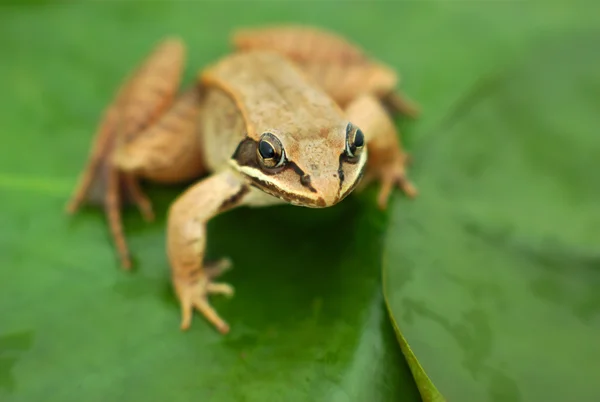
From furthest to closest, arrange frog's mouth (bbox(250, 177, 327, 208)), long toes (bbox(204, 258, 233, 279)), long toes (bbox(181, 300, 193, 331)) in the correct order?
long toes (bbox(204, 258, 233, 279))
long toes (bbox(181, 300, 193, 331))
frog's mouth (bbox(250, 177, 327, 208))

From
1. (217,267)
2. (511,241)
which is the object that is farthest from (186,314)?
(511,241)

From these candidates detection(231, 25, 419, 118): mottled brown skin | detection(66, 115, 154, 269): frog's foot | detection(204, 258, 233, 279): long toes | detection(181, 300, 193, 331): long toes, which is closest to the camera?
detection(181, 300, 193, 331): long toes

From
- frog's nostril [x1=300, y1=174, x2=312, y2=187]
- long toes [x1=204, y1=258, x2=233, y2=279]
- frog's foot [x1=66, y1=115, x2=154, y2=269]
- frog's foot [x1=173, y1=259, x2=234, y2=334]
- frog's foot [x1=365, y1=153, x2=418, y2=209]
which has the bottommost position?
frog's foot [x1=173, y1=259, x2=234, y2=334]

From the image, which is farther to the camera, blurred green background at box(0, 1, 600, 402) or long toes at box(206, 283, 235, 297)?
long toes at box(206, 283, 235, 297)

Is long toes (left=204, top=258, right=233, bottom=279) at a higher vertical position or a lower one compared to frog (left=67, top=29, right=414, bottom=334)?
lower

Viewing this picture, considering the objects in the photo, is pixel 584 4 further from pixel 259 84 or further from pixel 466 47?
pixel 259 84

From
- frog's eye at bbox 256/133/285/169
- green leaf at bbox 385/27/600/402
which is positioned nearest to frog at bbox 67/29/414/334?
frog's eye at bbox 256/133/285/169

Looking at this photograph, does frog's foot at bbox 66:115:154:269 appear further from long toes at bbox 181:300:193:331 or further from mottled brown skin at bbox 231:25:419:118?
mottled brown skin at bbox 231:25:419:118
